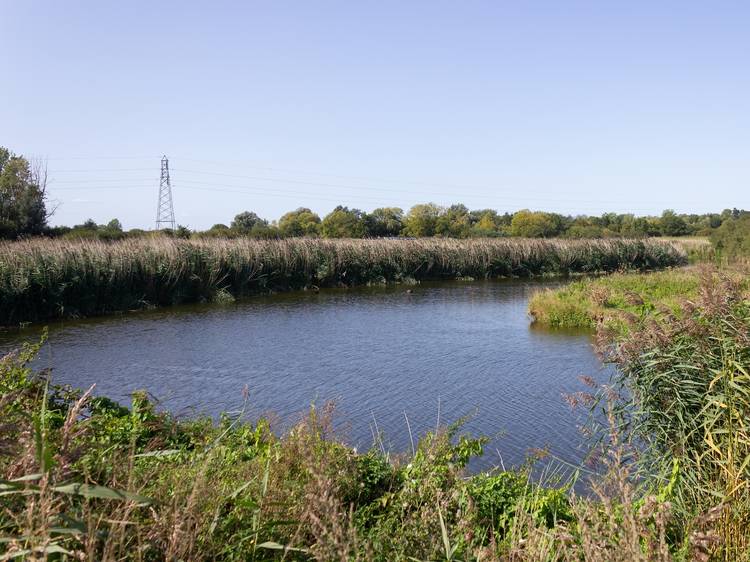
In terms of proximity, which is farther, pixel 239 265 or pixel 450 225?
pixel 450 225

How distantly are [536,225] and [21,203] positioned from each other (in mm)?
51902

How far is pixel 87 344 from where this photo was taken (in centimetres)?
1600

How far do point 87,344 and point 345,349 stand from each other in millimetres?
6403

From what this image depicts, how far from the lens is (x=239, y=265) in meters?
27.5

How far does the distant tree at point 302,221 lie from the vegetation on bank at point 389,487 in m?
54.3

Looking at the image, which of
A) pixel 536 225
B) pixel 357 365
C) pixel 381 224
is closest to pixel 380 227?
pixel 381 224

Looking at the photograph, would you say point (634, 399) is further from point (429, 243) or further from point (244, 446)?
point (429, 243)

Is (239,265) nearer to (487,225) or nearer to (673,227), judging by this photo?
(487,225)

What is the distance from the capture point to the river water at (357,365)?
9.78 m

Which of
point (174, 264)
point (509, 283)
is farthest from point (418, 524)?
point (509, 283)

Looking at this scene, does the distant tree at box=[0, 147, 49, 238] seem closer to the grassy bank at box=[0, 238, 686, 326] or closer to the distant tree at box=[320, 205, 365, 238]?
the grassy bank at box=[0, 238, 686, 326]

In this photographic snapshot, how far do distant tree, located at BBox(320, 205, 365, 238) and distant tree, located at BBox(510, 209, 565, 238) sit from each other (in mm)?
20299

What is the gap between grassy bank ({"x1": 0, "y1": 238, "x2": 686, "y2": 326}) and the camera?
2044cm

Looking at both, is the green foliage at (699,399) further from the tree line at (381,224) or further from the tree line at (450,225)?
the tree line at (450,225)
